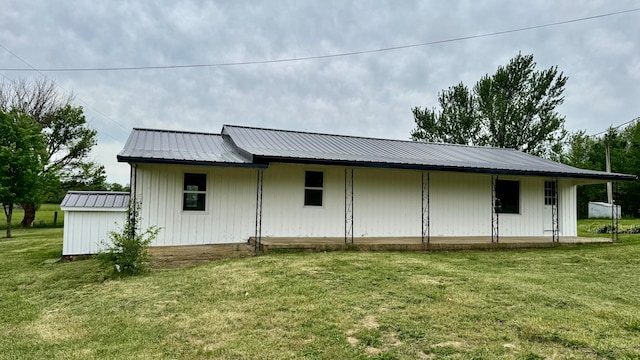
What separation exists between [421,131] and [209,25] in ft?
69.4

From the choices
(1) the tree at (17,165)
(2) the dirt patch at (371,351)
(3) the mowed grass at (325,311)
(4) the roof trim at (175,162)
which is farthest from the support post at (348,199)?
(1) the tree at (17,165)

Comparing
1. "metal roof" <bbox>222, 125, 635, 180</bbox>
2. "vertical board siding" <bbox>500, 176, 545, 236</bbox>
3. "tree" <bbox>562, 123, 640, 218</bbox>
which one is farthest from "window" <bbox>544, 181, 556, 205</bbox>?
"tree" <bbox>562, 123, 640, 218</bbox>

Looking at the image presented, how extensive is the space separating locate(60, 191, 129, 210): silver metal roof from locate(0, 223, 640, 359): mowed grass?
5.06ft

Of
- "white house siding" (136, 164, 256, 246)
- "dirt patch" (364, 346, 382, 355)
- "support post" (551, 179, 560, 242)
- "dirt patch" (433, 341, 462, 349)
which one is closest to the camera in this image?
"dirt patch" (364, 346, 382, 355)

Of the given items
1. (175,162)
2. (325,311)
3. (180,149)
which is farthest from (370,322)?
(180,149)

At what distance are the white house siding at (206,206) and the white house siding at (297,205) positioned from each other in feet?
1.42

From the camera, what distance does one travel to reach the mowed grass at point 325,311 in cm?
337

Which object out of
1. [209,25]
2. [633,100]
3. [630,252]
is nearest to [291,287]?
[630,252]

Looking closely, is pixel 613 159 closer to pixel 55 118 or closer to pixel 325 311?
pixel 325 311

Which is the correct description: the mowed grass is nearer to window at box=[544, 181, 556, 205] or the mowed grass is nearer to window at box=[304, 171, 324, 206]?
window at box=[304, 171, 324, 206]

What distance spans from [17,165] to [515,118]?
96.1ft

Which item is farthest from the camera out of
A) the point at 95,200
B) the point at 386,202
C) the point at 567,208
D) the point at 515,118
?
the point at 515,118

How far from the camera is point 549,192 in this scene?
12672 millimetres

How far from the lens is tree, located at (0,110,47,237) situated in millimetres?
13531
